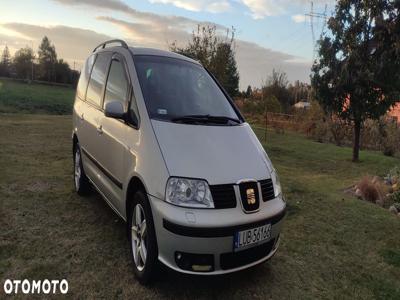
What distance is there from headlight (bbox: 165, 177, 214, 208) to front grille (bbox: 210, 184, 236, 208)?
1.6 inches

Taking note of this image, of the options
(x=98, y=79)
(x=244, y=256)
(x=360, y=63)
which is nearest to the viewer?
(x=244, y=256)

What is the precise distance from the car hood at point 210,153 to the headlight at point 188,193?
0.06 meters

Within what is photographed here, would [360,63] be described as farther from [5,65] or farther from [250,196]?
[5,65]

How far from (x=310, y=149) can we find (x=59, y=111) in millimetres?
17264

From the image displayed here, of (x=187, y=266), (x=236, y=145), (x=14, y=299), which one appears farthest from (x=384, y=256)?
(x=14, y=299)

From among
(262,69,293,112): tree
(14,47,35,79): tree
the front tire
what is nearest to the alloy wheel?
the front tire

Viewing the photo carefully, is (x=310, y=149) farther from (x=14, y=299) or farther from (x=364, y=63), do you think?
(x=14, y=299)

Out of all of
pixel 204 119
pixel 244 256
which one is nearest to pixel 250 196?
pixel 244 256

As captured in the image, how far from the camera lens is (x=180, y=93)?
12.7 feet

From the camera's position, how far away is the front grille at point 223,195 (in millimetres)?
2879

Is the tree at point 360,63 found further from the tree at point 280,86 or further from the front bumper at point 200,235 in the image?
the tree at point 280,86

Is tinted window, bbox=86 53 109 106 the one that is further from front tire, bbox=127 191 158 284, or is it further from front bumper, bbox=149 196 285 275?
front bumper, bbox=149 196 285 275

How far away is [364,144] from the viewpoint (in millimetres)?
17141

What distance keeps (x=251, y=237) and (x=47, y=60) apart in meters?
71.2
